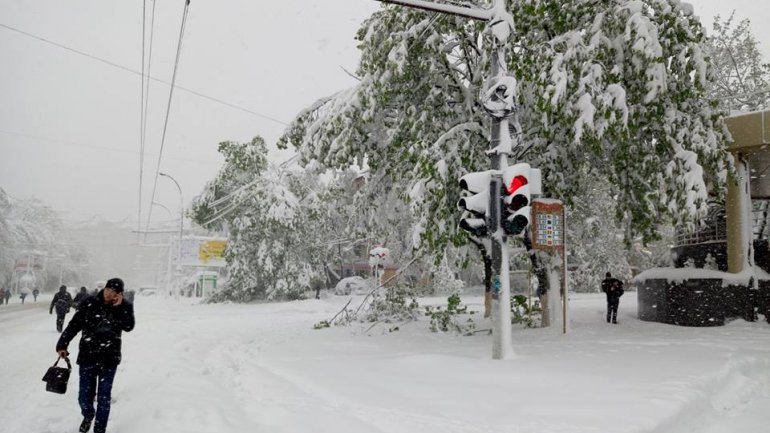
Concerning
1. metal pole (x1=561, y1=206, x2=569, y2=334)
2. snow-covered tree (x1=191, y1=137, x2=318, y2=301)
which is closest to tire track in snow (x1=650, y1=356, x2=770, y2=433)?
metal pole (x1=561, y1=206, x2=569, y2=334)

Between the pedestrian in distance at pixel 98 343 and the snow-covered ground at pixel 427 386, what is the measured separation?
385 millimetres

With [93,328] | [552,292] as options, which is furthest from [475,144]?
[93,328]

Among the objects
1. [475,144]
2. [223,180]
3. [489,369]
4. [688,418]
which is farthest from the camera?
[223,180]

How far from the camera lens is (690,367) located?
8211mm

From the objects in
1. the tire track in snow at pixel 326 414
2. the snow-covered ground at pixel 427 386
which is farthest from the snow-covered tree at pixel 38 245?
the tire track in snow at pixel 326 414

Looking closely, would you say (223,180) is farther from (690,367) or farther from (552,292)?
(690,367)

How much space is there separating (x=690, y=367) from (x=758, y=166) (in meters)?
10.7

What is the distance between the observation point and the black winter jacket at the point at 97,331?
540 centimetres

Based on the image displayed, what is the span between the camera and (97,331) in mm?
5457

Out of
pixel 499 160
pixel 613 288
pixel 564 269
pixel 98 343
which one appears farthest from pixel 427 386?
pixel 613 288

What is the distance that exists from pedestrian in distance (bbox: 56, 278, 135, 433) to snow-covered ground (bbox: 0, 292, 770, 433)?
15.2 inches

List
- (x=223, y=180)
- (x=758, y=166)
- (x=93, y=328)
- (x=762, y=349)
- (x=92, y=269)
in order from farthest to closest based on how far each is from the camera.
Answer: (x=92, y=269) → (x=223, y=180) → (x=758, y=166) → (x=762, y=349) → (x=93, y=328)

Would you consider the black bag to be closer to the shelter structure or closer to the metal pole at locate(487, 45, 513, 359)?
the metal pole at locate(487, 45, 513, 359)

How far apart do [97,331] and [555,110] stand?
714cm
